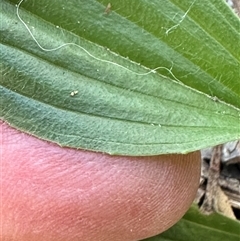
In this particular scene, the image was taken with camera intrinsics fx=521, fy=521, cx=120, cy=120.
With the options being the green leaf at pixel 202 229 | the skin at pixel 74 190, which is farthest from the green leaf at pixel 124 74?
the green leaf at pixel 202 229

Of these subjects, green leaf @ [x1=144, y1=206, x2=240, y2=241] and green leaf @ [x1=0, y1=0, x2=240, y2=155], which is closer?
green leaf @ [x1=0, y1=0, x2=240, y2=155]

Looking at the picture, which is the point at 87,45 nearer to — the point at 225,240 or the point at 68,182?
the point at 68,182

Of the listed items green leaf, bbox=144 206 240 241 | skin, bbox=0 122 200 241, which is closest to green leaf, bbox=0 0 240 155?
skin, bbox=0 122 200 241

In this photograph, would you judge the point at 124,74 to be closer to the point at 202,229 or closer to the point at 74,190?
the point at 74,190

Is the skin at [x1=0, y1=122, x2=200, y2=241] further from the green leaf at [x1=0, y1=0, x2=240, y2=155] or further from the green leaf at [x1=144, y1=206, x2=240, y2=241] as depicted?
the green leaf at [x1=144, y1=206, x2=240, y2=241]

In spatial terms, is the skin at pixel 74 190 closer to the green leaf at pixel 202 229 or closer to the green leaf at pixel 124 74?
the green leaf at pixel 124 74
